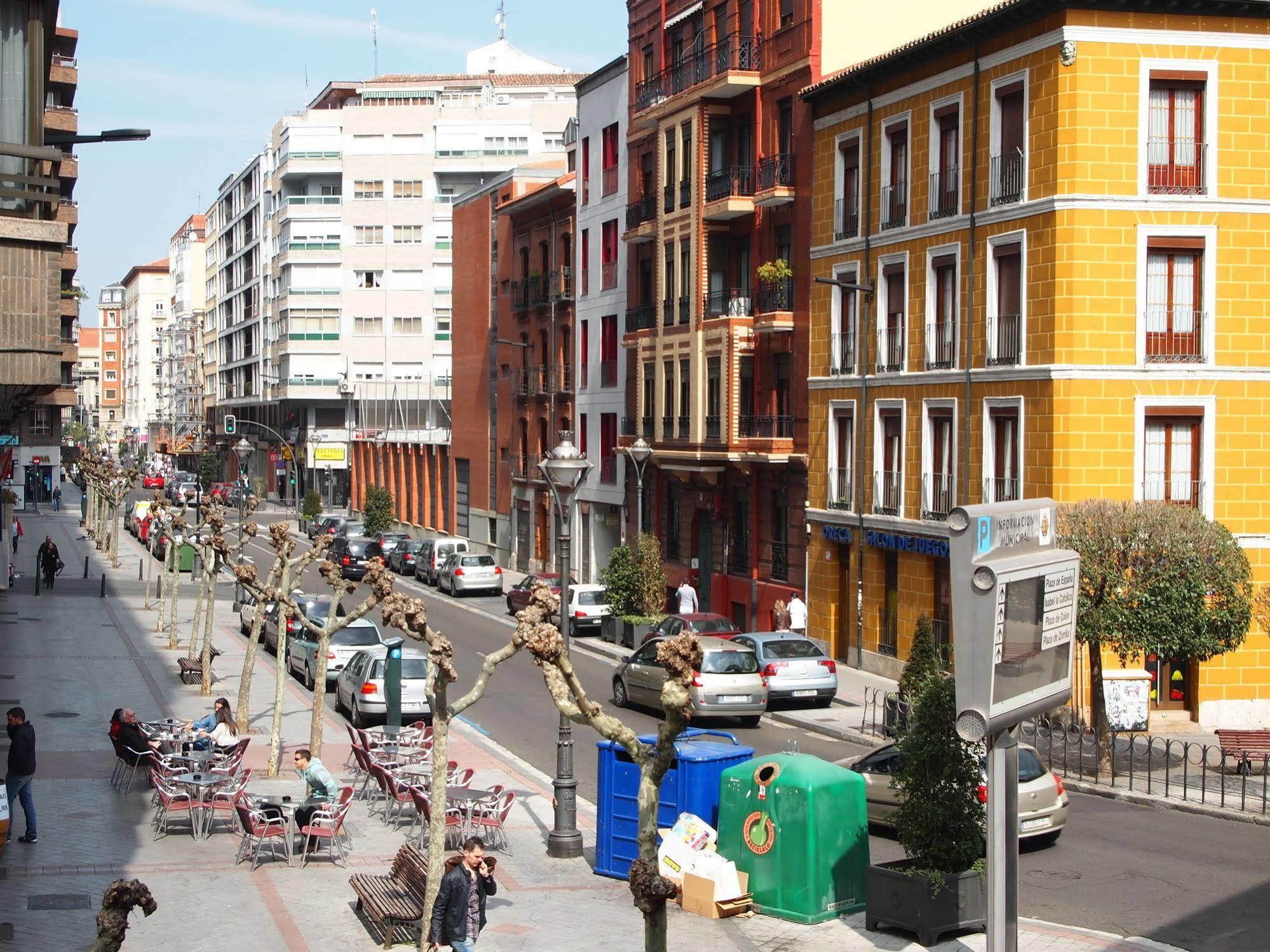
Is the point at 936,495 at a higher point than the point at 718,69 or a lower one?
lower

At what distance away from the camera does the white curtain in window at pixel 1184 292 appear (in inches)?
1172

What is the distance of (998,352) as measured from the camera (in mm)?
31062

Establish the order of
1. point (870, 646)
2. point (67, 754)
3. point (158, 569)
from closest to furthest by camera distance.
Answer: point (67, 754) → point (870, 646) → point (158, 569)

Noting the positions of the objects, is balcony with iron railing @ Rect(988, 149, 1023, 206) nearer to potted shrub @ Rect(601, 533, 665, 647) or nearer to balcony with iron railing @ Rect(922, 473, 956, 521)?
balcony with iron railing @ Rect(922, 473, 956, 521)

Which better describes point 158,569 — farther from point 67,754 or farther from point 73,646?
point 67,754

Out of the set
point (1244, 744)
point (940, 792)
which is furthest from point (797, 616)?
point (940, 792)

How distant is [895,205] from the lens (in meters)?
35.0

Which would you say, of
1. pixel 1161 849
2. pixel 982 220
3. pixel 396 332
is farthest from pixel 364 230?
pixel 1161 849

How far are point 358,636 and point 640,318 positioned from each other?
18.8 meters

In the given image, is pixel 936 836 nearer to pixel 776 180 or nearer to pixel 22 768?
pixel 22 768

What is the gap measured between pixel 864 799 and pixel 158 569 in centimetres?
5228

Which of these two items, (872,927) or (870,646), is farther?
(870,646)

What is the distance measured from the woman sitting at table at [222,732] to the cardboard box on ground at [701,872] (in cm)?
842

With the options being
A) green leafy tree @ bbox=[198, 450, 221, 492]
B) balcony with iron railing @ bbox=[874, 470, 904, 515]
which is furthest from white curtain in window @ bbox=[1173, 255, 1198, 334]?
green leafy tree @ bbox=[198, 450, 221, 492]
